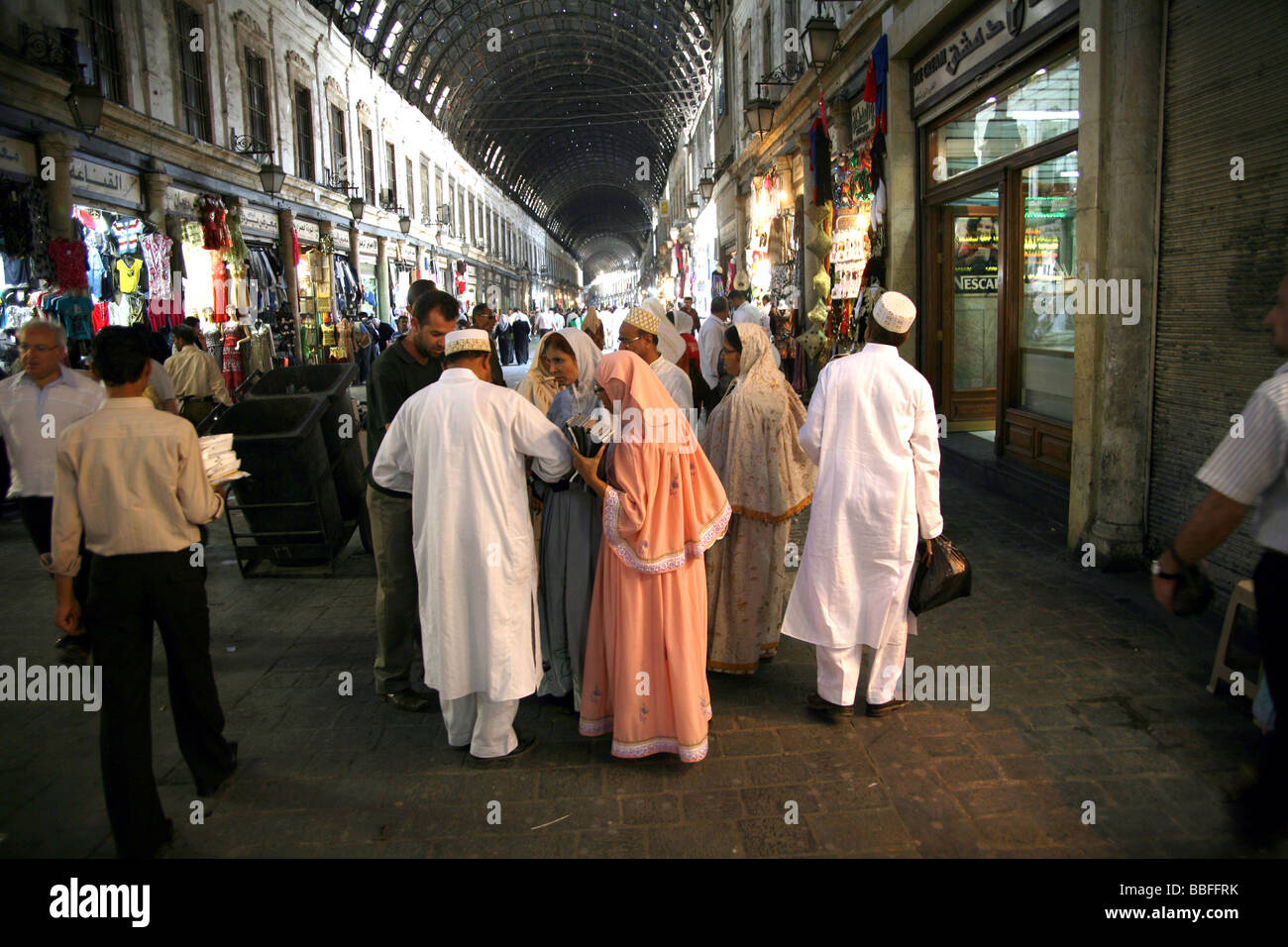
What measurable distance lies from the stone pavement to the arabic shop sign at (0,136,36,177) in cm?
823

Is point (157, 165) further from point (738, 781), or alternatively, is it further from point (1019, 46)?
point (738, 781)

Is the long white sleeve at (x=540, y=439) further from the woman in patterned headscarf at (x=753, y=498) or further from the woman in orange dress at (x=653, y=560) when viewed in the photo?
the woman in patterned headscarf at (x=753, y=498)

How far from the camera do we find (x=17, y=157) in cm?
1027

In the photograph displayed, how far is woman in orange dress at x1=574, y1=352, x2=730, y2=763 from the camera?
3262 millimetres

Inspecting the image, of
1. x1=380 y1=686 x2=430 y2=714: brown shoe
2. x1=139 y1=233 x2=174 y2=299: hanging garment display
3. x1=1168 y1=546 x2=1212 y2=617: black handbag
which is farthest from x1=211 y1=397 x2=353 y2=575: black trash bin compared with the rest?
x1=139 y1=233 x2=174 y2=299: hanging garment display

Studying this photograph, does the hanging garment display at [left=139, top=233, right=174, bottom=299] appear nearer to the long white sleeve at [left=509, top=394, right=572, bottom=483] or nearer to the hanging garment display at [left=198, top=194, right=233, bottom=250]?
the hanging garment display at [left=198, top=194, right=233, bottom=250]

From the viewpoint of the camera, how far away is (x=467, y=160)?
123 ft

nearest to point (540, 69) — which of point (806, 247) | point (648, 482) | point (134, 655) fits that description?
point (806, 247)

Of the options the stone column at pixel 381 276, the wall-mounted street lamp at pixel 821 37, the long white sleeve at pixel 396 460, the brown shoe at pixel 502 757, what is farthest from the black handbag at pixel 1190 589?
the stone column at pixel 381 276

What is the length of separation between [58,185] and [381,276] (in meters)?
14.5

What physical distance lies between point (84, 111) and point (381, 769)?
33.3ft

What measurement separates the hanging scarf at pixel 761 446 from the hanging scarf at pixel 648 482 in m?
0.78

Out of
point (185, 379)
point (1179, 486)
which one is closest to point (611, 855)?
point (1179, 486)

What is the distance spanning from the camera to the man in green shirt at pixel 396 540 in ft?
13.1
